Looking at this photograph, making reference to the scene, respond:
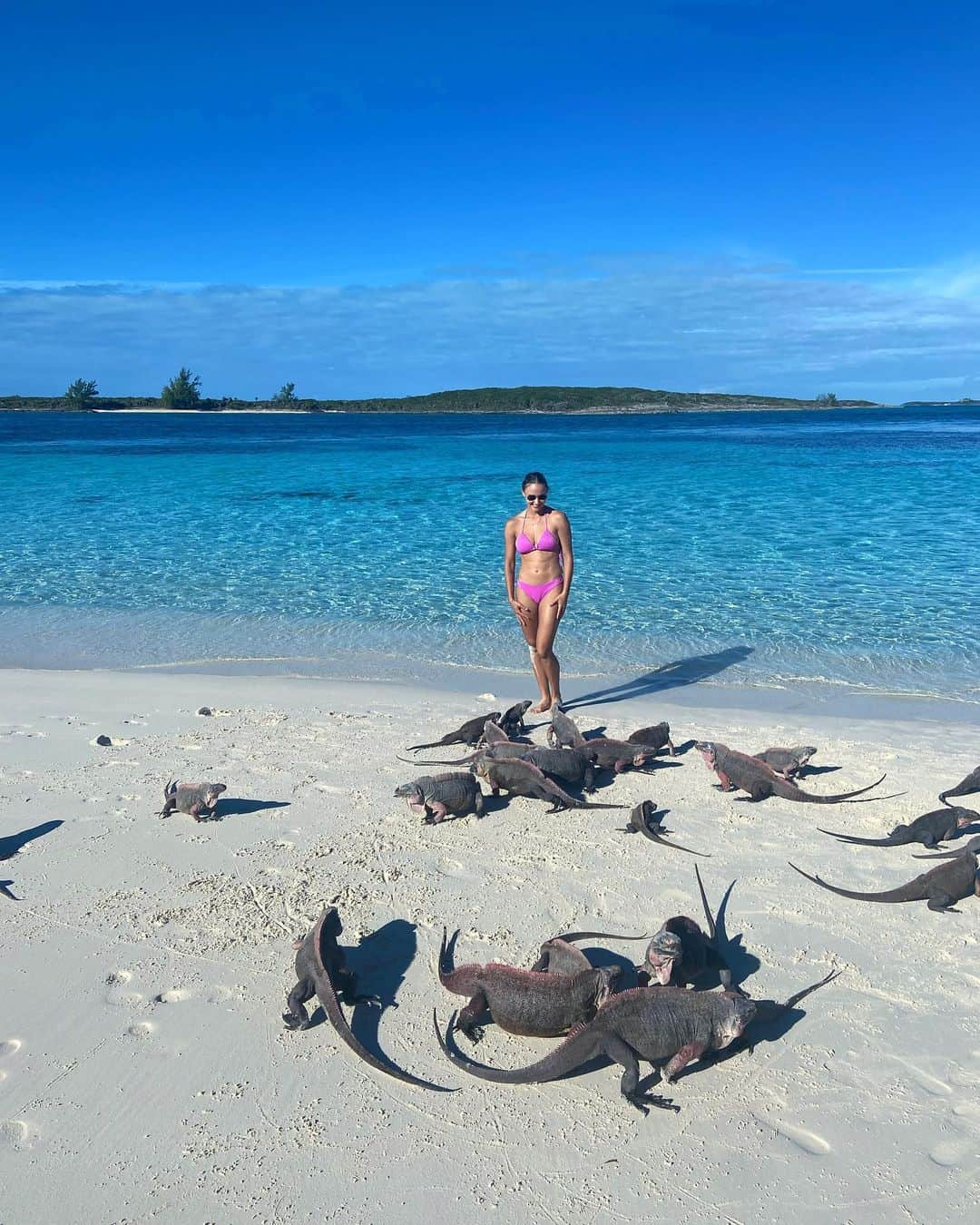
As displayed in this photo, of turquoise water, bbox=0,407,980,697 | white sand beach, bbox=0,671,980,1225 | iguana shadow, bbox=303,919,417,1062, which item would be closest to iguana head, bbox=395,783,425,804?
white sand beach, bbox=0,671,980,1225

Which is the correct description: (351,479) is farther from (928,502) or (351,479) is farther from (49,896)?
(49,896)

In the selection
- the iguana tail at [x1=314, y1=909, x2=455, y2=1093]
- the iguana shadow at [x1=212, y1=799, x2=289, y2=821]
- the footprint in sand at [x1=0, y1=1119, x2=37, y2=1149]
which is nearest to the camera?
the footprint in sand at [x1=0, y1=1119, x2=37, y2=1149]

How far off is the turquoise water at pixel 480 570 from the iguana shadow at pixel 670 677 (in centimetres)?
10

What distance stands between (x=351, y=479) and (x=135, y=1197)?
27915 mm

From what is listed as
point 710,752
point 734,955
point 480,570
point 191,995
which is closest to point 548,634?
point 710,752

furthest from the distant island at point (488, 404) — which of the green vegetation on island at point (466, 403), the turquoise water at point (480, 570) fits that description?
the turquoise water at point (480, 570)

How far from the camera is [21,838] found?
16.0 feet

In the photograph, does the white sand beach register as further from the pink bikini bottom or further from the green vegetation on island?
the green vegetation on island

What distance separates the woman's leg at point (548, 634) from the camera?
724 centimetres

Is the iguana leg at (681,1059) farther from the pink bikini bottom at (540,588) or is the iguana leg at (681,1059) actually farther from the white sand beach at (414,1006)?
the pink bikini bottom at (540,588)

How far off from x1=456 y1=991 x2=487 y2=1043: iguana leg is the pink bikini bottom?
4184mm

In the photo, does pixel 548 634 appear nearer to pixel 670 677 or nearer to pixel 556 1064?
pixel 670 677

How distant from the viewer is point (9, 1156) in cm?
284

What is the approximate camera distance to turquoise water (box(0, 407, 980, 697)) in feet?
31.0
